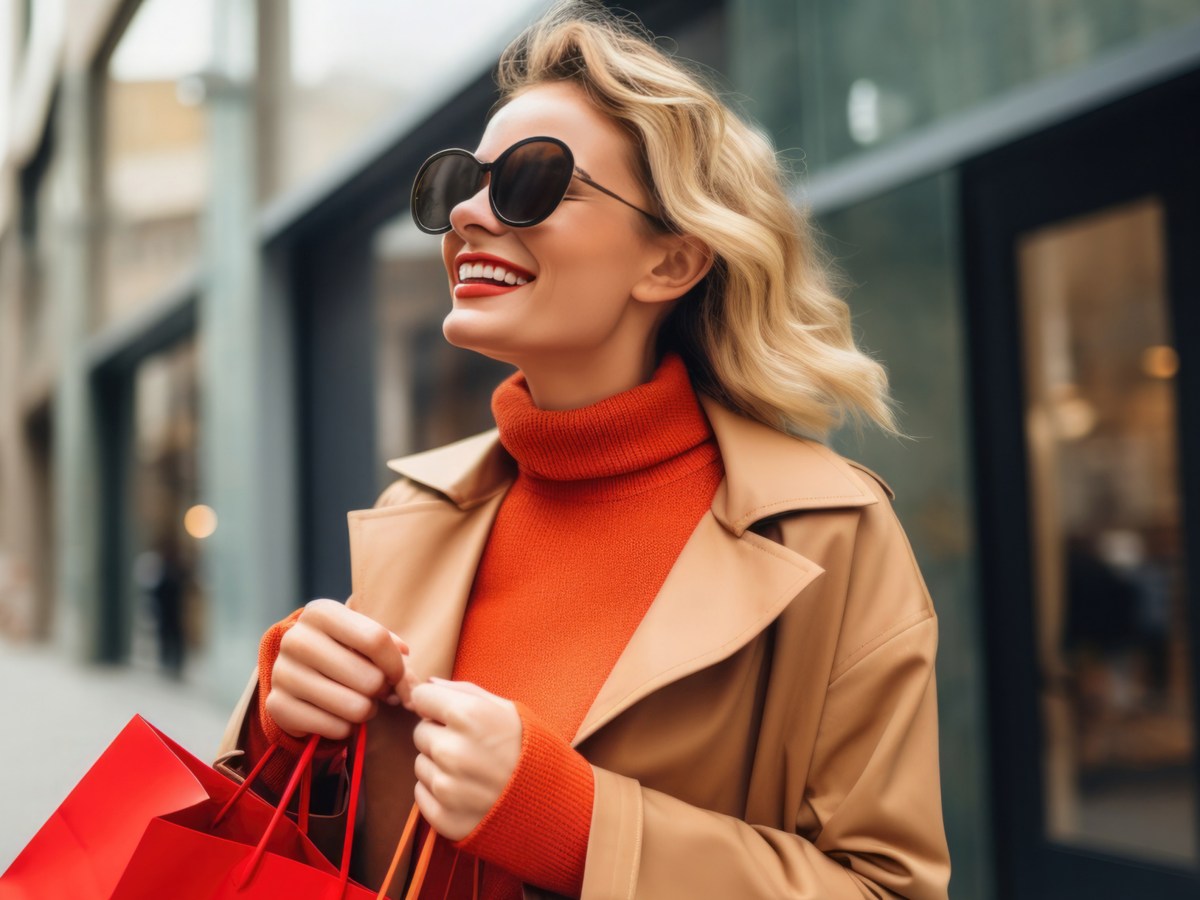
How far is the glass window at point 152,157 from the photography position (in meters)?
9.43

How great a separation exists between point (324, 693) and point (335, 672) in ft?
0.09

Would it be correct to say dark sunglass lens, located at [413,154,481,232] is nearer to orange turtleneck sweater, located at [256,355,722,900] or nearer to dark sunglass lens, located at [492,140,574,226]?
dark sunglass lens, located at [492,140,574,226]

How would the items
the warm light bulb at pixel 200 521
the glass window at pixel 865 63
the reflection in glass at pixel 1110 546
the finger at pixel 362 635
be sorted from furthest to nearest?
the warm light bulb at pixel 200 521 → the reflection in glass at pixel 1110 546 → the glass window at pixel 865 63 → the finger at pixel 362 635

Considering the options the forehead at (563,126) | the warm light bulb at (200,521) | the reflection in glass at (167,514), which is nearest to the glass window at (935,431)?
the forehead at (563,126)

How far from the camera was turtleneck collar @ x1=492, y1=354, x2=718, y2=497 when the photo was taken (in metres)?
1.62

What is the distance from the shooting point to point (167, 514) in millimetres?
12180

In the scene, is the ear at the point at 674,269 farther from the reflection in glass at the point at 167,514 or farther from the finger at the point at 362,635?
the reflection in glass at the point at 167,514

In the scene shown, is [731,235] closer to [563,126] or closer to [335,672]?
[563,126]

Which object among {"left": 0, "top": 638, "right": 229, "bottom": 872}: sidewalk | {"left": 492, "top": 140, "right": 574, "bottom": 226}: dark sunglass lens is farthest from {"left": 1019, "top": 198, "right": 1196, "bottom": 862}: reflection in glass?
{"left": 0, "top": 638, "right": 229, "bottom": 872}: sidewalk

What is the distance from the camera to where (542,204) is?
150cm

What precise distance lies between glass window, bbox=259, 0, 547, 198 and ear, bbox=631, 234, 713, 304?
3506 millimetres

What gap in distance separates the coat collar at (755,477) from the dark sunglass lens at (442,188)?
0.37 metres

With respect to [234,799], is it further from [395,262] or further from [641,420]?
[395,262]

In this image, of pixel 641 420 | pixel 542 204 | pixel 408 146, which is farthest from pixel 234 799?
pixel 408 146
